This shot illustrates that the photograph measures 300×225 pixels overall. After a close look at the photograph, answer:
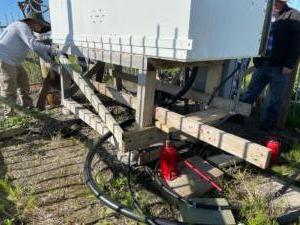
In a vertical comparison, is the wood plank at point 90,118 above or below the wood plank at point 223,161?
above

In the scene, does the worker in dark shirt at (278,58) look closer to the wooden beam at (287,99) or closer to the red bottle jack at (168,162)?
the wooden beam at (287,99)

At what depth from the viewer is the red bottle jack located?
3296 mm

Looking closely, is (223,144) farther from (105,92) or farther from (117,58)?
(105,92)

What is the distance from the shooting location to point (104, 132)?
3.84 m

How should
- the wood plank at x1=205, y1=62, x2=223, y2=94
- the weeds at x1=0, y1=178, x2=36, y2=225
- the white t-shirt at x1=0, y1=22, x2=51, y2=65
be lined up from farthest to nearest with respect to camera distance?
the white t-shirt at x1=0, y1=22, x2=51, y2=65 < the wood plank at x1=205, y1=62, x2=223, y2=94 < the weeds at x1=0, y1=178, x2=36, y2=225

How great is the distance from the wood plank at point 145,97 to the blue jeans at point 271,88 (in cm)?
259

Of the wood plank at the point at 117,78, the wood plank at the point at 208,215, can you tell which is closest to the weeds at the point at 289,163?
the wood plank at the point at 208,215

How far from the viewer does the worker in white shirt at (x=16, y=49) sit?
5105 mm

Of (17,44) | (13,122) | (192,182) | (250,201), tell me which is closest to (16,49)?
(17,44)

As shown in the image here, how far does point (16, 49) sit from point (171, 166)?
3.65 m

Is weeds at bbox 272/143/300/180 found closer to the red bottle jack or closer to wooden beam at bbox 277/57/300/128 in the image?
wooden beam at bbox 277/57/300/128

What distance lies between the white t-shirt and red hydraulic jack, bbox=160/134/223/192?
9.82 feet

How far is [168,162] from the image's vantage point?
3.36 m

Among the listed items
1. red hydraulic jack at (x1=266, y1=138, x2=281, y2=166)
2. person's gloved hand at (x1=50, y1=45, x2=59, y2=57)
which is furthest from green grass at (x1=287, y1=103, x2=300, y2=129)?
person's gloved hand at (x1=50, y1=45, x2=59, y2=57)
